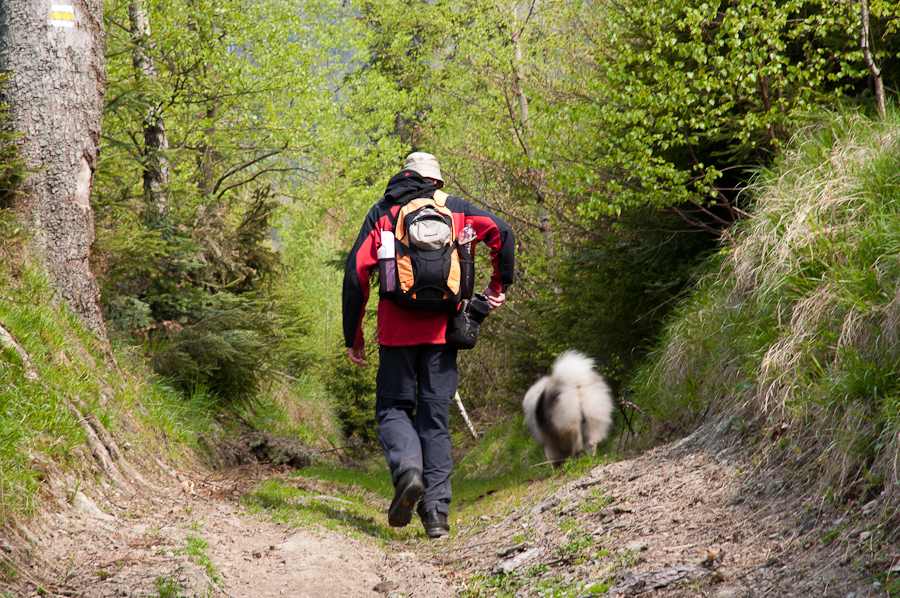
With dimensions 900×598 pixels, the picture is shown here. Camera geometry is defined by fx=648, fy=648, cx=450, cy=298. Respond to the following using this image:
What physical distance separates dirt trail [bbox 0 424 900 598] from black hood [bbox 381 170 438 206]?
2.33m

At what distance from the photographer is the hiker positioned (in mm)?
4531

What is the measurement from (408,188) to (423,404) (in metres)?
1.58

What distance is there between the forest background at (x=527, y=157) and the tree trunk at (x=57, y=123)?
1.43ft

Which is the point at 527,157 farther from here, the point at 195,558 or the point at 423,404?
the point at 195,558

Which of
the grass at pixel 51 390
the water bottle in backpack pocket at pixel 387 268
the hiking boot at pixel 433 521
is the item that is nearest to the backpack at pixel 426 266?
the water bottle in backpack pocket at pixel 387 268

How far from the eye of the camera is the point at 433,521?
14.8 ft

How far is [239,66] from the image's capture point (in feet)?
44.0

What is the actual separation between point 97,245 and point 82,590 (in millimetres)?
4218

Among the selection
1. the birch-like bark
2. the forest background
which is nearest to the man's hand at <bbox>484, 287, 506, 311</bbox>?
the forest background

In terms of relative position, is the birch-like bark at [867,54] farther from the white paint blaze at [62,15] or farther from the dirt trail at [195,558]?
the white paint blaze at [62,15]

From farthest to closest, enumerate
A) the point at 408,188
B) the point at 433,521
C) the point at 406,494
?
1. the point at 408,188
2. the point at 433,521
3. the point at 406,494

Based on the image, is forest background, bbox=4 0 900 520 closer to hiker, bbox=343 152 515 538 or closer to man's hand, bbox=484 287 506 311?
man's hand, bbox=484 287 506 311

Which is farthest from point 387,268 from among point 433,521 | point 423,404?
point 433,521

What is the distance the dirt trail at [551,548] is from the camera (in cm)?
245
